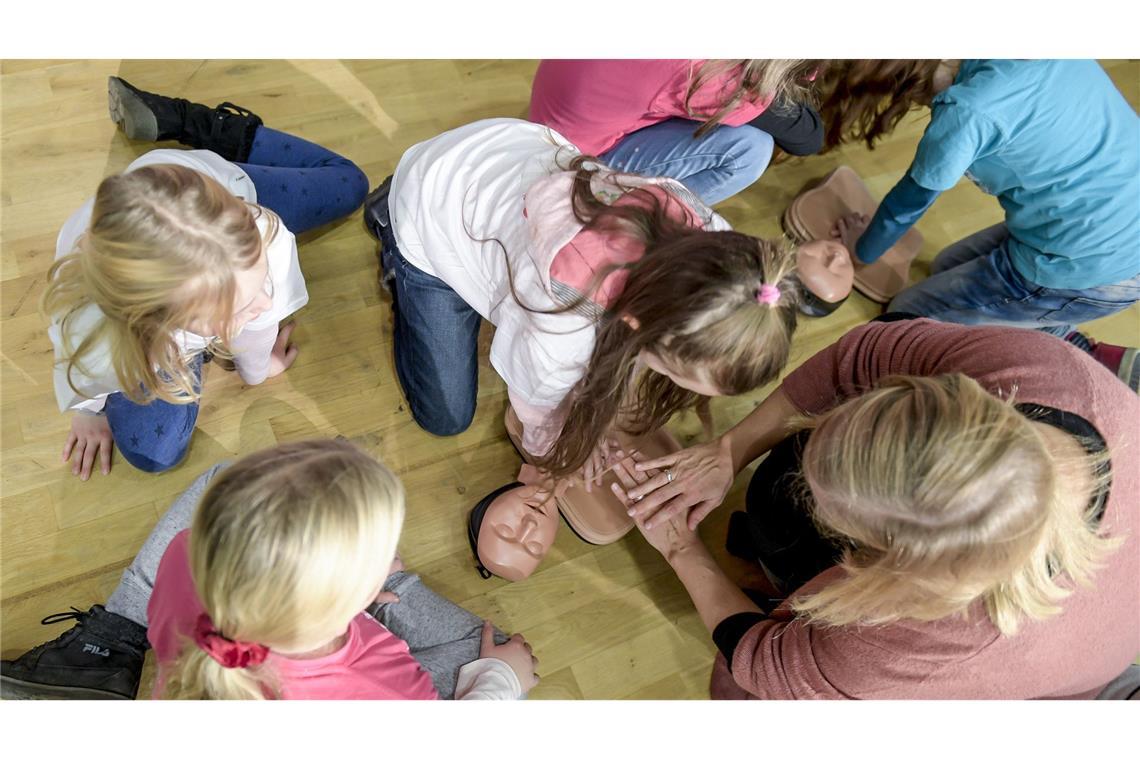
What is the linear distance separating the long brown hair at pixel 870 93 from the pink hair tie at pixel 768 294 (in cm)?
59

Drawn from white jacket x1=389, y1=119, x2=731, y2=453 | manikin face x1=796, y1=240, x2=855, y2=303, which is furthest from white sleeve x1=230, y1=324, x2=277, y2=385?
manikin face x1=796, y1=240, x2=855, y2=303

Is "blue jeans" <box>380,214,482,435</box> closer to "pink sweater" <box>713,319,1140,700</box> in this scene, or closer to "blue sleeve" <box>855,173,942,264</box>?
"pink sweater" <box>713,319,1140,700</box>

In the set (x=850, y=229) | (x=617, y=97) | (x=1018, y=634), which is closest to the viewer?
(x=1018, y=634)

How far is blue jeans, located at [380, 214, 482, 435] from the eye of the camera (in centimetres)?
127

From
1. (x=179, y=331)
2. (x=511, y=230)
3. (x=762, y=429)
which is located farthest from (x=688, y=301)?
(x=179, y=331)

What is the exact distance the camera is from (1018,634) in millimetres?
865

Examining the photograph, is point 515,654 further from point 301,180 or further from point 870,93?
point 870,93

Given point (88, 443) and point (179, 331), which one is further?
point (88, 443)

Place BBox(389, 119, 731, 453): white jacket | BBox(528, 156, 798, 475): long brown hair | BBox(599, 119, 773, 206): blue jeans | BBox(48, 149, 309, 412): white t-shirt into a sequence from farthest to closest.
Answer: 1. BBox(599, 119, 773, 206): blue jeans
2. BBox(48, 149, 309, 412): white t-shirt
3. BBox(389, 119, 731, 453): white jacket
4. BBox(528, 156, 798, 475): long brown hair

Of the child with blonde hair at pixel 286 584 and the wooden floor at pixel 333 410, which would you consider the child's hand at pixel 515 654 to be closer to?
the wooden floor at pixel 333 410

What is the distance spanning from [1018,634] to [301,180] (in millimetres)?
1248

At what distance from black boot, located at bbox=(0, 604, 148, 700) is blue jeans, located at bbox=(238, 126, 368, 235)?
0.69 metres

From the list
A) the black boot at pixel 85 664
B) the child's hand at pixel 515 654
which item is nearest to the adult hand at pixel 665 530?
the child's hand at pixel 515 654

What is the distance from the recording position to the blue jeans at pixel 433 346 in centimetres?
127
